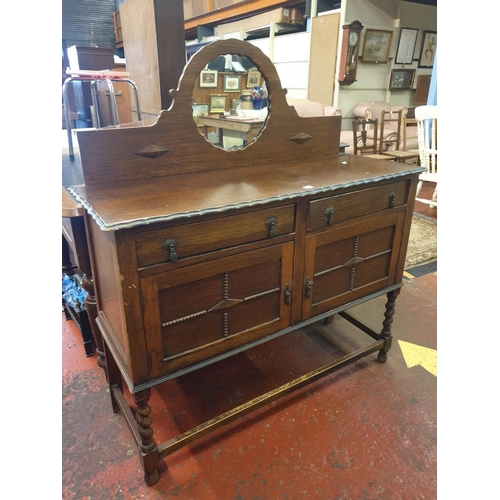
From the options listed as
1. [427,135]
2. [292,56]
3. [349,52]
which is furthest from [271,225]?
[292,56]

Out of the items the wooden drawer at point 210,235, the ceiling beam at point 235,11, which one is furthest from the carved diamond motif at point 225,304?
the ceiling beam at point 235,11

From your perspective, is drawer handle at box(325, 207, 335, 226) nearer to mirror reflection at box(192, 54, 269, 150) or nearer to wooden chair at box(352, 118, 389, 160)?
mirror reflection at box(192, 54, 269, 150)

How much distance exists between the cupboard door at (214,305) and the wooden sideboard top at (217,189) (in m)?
0.17

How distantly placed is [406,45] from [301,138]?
6.17m

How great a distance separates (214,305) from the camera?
1.16 m

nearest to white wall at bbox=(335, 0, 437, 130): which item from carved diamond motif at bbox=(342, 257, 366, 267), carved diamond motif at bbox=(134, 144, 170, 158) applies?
carved diamond motif at bbox=(342, 257, 366, 267)

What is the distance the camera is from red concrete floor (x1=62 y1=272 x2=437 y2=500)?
1.27 meters

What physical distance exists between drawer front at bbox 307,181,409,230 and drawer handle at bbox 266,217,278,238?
142mm

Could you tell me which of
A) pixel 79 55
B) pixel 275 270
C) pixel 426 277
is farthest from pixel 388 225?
pixel 79 55

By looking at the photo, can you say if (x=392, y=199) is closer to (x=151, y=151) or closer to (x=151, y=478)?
(x=151, y=151)

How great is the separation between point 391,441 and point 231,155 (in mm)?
1227

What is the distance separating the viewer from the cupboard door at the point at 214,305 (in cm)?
106

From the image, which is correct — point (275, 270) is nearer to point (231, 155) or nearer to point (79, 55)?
point (231, 155)

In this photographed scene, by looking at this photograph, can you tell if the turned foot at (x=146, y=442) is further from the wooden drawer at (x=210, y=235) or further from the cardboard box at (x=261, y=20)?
the cardboard box at (x=261, y=20)
